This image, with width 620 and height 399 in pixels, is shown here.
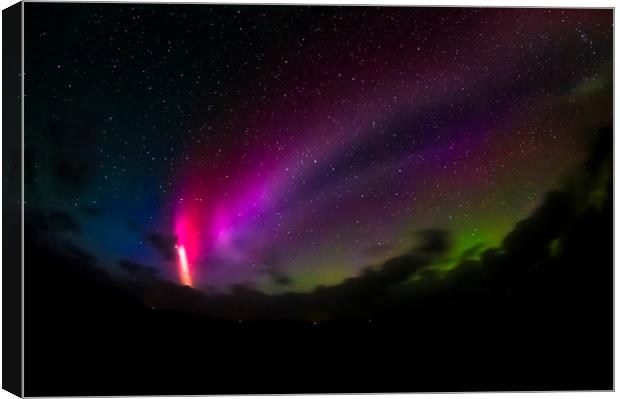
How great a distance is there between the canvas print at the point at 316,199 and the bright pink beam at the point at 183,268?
1cm

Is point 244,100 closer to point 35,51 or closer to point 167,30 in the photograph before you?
point 167,30

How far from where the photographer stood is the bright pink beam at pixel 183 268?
3.71 meters

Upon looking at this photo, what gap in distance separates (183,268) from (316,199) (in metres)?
0.59

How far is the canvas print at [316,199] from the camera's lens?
365 centimetres

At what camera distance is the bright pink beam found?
3705 millimetres

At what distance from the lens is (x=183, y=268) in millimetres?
3713

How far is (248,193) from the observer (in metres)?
3.73

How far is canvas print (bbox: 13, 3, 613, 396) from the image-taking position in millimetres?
3654

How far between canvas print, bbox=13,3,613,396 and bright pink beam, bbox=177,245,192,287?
12 mm

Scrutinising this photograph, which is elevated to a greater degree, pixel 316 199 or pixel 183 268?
pixel 316 199

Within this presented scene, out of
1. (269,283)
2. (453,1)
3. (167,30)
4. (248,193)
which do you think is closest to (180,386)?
(269,283)

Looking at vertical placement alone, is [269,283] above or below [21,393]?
above

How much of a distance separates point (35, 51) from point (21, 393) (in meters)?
1.31

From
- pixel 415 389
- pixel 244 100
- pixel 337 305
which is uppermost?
pixel 244 100
